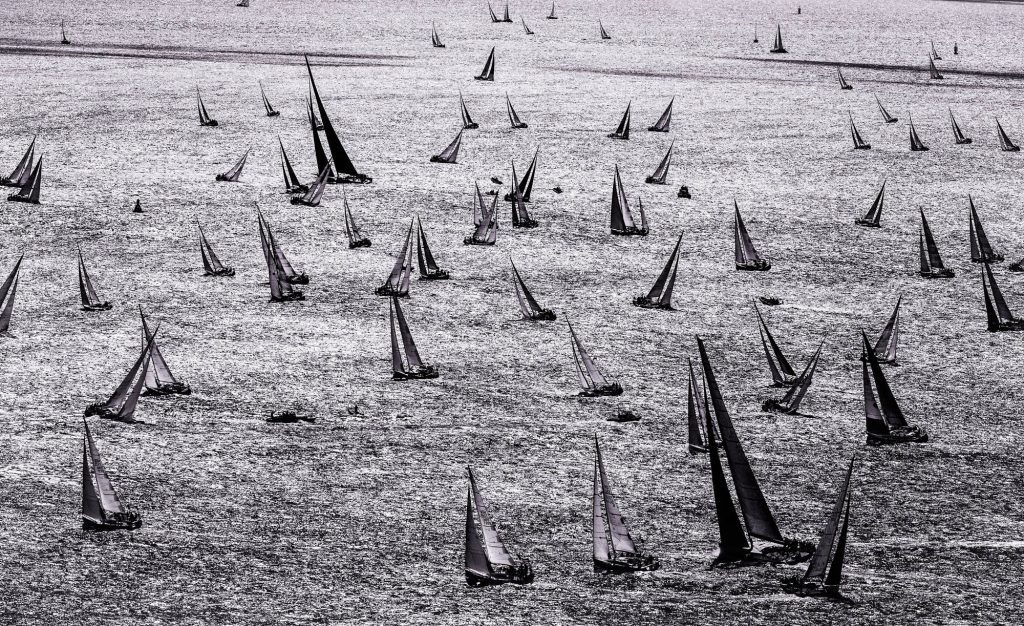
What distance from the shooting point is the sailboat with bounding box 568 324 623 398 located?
8.80 meters

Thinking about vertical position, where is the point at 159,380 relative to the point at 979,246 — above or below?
below

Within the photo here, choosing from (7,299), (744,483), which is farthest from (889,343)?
(7,299)

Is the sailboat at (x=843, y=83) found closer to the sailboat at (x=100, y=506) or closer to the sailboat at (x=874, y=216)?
the sailboat at (x=874, y=216)

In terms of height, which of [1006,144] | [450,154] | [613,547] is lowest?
[613,547]

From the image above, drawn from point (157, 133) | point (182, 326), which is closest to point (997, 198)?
point (182, 326)

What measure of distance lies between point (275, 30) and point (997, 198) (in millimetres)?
13129

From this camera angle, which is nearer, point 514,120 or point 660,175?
point 660,175

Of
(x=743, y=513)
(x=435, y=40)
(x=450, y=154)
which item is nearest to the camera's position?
(x=743, y=513)

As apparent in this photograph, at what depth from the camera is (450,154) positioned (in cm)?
1384

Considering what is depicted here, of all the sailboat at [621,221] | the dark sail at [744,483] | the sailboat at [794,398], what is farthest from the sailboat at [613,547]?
the sailboat at [621,221]

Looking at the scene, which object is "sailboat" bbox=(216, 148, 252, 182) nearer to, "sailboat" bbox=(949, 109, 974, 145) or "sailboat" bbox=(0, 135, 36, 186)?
"sailboat" bbox=(0, 135, 36, 186)

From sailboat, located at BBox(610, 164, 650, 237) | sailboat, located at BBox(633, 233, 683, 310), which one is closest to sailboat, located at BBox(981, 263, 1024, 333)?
sailboat, located at BBox(633, 233, 683, 310)

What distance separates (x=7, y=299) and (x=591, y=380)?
197 inches

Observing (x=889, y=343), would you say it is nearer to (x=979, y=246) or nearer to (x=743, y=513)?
(x=979, y=246)
